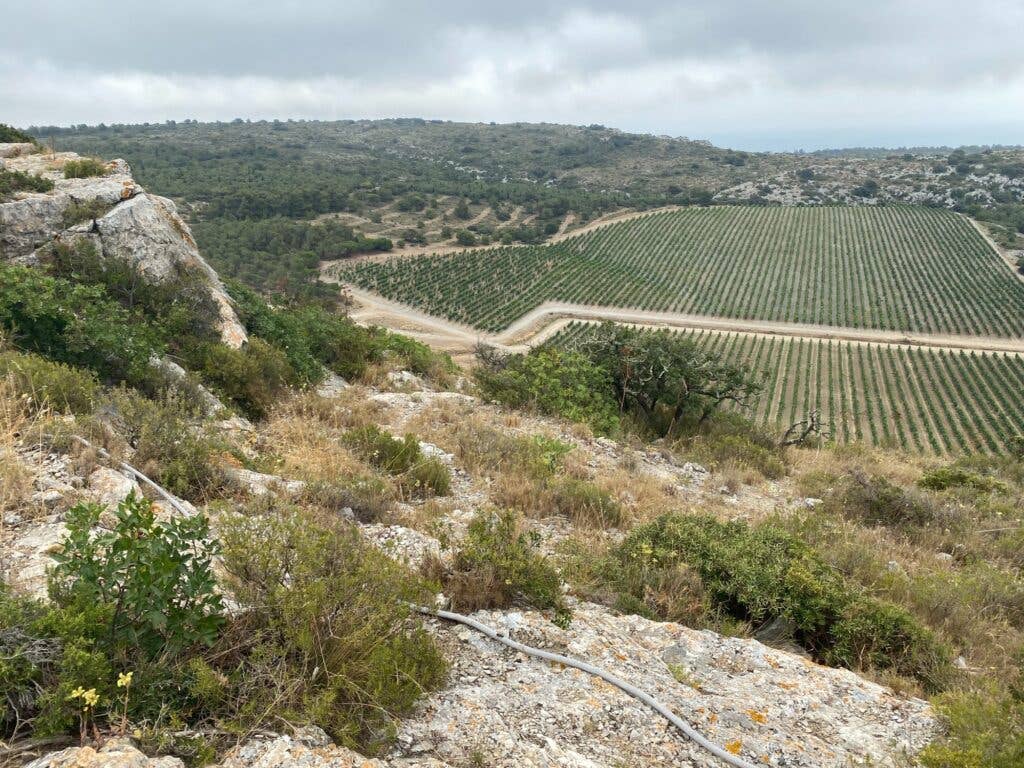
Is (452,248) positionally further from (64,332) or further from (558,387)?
(64,332)

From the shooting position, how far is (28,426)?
15.3ft

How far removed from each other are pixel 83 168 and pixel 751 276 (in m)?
71.3

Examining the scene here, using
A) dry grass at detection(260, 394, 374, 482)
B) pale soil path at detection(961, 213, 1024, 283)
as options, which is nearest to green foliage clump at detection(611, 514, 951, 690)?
dry grass at detection(260, 394, 374, 482)

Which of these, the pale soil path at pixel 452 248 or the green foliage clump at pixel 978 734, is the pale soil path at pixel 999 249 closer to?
the pale soil path at pixel 452 248

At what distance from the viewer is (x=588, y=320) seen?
56.4m

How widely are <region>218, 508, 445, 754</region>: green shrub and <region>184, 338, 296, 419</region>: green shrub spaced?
6.08 meters

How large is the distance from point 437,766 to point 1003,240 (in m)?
107

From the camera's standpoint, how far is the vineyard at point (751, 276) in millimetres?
57375

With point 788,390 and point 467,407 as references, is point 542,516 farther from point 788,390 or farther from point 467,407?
point 788,390

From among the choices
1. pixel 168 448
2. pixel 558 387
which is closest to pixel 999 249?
pixel 558 387

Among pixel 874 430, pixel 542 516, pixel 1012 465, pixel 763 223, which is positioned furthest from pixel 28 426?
pixel 763 223

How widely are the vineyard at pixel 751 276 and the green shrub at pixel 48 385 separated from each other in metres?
48.2

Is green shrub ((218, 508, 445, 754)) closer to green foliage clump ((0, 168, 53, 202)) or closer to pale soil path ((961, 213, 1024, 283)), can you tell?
green foliage clump ((0, 168, 53, 202))

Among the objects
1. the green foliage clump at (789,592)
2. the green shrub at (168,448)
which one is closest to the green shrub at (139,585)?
the green shrub at (168,448)
